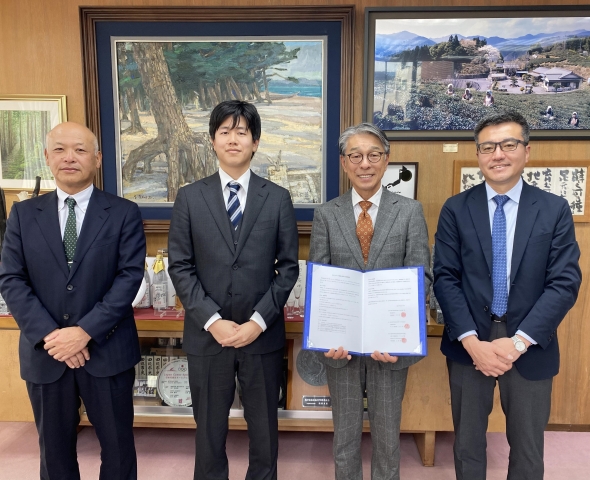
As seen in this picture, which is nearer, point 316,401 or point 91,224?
point 91,224

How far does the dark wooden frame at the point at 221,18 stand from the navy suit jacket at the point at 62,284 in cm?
121

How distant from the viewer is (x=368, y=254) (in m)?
1.88

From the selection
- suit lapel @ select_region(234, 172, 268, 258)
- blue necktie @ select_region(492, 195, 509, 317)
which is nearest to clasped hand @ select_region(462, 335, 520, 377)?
blue necktie @ select_region(492, 195, 509, 317)

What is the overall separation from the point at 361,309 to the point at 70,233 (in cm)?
123

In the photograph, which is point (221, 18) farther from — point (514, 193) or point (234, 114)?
point (514, 193)

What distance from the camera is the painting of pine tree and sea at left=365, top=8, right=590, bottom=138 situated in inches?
104

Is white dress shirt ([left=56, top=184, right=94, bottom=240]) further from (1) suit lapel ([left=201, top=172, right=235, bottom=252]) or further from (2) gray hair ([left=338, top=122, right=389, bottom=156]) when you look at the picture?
(2) gray hair ([left=338, top=122, right=389, bottom=156])

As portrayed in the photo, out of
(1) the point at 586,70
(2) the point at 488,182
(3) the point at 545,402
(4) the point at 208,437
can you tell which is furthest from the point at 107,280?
(1) the point at 586,70

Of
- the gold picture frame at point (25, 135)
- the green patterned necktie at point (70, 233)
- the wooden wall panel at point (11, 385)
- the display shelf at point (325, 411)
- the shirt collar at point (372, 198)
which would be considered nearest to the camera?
the green patterned necktie at point (70, 233)

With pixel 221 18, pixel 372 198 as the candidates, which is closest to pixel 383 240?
pixel 372 198

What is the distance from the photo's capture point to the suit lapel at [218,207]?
73.4 inches

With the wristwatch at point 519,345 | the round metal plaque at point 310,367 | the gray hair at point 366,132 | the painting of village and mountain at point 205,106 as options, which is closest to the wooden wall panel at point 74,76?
the painting of village and mountain at point 205,106

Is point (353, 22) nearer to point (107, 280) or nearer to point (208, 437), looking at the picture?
point (107, 280)

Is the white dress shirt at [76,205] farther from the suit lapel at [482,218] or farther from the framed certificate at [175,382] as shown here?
the suit lapel at [482,218]
